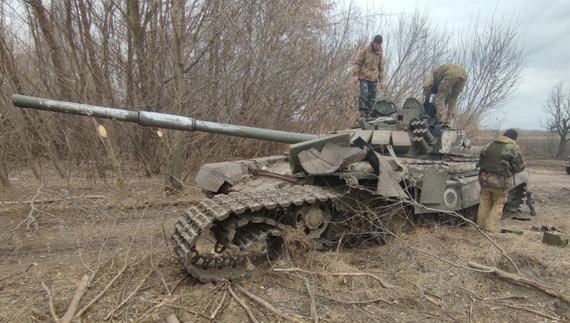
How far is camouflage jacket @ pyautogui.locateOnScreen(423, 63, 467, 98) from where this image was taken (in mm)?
7324

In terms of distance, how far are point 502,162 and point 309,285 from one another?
172 inches

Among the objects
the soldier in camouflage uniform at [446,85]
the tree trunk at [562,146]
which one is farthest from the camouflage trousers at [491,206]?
the tree trunk at [562,146]

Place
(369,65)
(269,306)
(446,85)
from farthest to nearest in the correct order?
(369,65)
(446,85)
(269,306)

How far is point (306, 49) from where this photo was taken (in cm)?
1184

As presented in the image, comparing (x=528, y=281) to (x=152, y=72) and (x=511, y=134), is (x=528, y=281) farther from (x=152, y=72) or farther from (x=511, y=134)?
(x=152, y=72)

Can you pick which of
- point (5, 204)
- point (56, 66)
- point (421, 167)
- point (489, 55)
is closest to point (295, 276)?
point (421, 167)

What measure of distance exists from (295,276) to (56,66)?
8650 mm

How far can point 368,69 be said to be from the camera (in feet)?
29.3

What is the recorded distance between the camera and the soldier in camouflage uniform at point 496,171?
6320 mm

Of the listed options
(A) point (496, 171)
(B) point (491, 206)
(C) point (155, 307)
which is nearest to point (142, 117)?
(C) point (155, 307)

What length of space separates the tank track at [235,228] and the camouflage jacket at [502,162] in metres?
3.43

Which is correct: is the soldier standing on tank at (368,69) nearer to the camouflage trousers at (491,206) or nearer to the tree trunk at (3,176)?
the camouflage trousers at (491,206)

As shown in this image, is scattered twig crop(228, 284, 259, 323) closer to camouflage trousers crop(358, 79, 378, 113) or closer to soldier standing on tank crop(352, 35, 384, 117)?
soldier standing on tank crop(352, 35, 384, 117)

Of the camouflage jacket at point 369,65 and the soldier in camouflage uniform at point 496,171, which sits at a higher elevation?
the camouflage jacket at point 369,65
